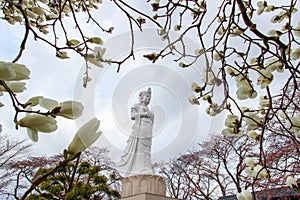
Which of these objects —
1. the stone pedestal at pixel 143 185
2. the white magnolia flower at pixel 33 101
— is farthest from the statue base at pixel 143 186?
the white magnolia flower at pixel 33 101

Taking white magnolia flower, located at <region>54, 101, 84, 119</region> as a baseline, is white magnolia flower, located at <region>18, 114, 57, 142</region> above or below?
below

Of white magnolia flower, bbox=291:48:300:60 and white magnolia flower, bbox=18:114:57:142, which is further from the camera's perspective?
white magnolia flower, bbox=291:48:300:60

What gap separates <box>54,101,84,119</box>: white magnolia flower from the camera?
29 centimetres

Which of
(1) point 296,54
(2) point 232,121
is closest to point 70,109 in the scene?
(2) point 232,121

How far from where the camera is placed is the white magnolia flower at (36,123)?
276mm

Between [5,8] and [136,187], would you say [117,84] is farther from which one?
[136,187]

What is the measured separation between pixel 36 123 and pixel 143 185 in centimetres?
368

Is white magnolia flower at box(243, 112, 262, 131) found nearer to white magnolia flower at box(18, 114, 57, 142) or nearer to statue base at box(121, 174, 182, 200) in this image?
white magnolia flower at box(18, 114, 57, 142)

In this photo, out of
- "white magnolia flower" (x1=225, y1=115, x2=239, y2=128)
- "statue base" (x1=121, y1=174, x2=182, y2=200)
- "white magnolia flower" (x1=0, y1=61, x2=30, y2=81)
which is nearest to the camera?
"white magnolia flower" (x1=0, y1=61, x2=30, y2=81)

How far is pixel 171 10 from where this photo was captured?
63 centimetres

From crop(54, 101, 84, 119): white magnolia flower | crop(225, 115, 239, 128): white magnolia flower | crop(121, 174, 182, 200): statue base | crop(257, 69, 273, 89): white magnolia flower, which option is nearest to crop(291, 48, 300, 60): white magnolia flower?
crop(257, 69, 273, 89): white magnolia flower

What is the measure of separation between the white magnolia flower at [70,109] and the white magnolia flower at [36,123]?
2cm

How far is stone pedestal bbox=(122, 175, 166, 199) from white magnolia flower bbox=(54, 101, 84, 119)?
3.60 meters

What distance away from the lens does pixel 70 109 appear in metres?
0.29
